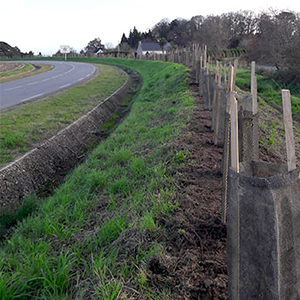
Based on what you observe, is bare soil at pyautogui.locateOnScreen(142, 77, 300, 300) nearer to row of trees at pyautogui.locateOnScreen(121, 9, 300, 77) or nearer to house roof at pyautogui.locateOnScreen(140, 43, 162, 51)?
row of trees at pyautogui.locateOnScreen(121, 9, 300, 77)

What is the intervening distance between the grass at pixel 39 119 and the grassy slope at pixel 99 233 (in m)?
1.68

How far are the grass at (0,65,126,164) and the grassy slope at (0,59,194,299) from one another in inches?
66.2

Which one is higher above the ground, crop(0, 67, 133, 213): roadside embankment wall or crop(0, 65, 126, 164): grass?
crop(0, 65, 126, 164): grass

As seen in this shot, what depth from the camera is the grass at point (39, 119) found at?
25.6 feet

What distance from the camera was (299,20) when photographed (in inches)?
976

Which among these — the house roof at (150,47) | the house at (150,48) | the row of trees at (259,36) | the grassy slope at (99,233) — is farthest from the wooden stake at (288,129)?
the house roof at (150,47)

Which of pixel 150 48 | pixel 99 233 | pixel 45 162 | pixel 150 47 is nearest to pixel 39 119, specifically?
pixel 45 162

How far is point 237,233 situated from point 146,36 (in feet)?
295

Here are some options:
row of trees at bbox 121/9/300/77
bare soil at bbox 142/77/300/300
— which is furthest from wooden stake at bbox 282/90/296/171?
row of trees at bbox 121/9/300/77

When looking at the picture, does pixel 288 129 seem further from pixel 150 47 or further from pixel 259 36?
pixel 150 47

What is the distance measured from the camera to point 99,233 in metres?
4.03

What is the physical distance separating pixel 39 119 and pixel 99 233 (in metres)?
6.94

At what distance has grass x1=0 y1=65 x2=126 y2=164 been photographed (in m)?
7.81

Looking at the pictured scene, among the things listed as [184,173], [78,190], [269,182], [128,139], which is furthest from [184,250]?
[128,139]
